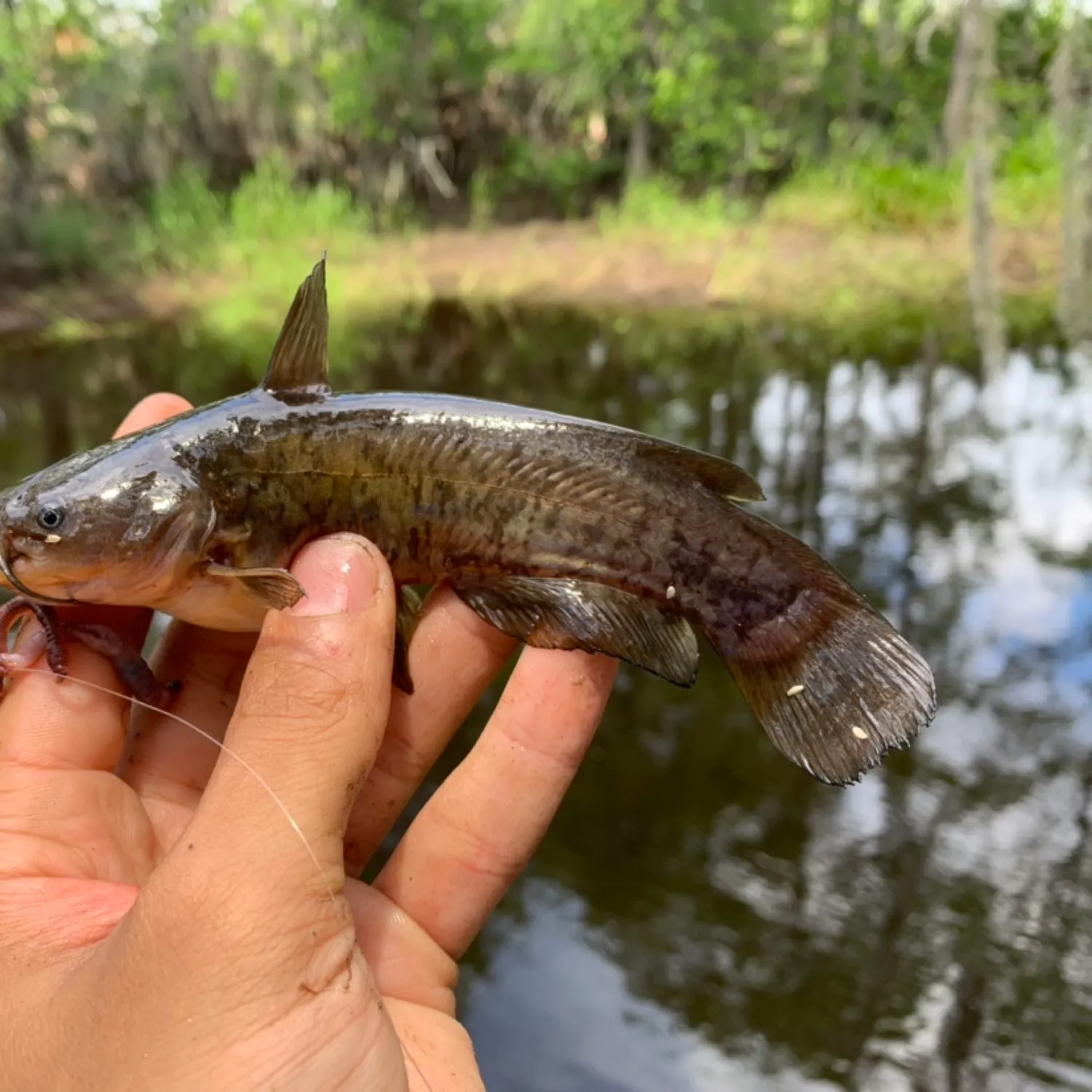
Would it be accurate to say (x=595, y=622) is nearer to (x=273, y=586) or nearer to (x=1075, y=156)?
(x=273, y=586)

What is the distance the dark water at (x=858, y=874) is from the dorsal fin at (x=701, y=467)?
66.9 inches

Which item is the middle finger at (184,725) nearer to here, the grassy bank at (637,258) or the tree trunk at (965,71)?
the tree trunk at (965,71)

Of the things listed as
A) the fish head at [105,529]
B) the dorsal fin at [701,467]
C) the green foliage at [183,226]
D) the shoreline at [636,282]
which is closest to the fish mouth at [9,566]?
the fish head at [105,529]

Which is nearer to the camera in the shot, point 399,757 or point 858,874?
point 399,757

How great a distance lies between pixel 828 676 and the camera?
1.84 meters

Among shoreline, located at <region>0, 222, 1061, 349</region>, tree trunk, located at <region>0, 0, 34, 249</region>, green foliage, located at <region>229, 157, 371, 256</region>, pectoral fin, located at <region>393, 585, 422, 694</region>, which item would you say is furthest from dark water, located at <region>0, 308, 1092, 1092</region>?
tree trunk, located at <region>0, 0, 34, 249</region>

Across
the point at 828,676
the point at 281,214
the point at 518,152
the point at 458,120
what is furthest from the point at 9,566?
the point at 458,120

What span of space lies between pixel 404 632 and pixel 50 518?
70 cm

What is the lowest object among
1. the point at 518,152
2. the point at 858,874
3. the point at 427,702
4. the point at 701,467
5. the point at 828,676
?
the point at 858,874

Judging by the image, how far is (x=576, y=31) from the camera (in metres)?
17.2

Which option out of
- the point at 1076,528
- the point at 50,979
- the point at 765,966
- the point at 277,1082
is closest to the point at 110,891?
the point at 50,979

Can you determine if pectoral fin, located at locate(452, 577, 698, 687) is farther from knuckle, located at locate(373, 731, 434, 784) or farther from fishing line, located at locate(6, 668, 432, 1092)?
fishing line, located at locate(6, 668, 432, 1092)

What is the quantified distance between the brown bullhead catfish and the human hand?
13 centimetres

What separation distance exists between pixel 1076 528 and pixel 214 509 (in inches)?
188
